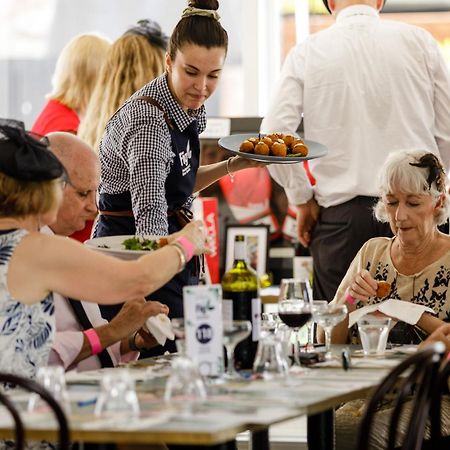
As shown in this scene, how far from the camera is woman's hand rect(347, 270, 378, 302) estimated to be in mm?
3365

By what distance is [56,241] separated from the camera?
247 cm

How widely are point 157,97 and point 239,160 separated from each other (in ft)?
1.65

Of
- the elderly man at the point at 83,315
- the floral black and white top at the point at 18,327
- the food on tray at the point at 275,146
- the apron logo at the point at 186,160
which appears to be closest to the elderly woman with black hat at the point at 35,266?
the floral black and white top at the point at 18,327

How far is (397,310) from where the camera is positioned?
319cm

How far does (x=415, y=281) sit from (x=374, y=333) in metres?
0.51

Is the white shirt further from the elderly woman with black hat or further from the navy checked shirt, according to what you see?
the elderly woman with black hat

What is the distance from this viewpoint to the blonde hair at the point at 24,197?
8.39 feet

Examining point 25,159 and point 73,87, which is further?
point 73,87

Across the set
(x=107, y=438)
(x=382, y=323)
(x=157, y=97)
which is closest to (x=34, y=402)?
(x=107, y=438)

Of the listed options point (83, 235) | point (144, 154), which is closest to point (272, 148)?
point (144, 154)

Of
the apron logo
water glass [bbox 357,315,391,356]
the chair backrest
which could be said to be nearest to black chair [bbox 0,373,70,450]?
the chair backrest

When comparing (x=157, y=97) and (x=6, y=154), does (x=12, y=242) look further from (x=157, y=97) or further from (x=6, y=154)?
(x=157, y=97)

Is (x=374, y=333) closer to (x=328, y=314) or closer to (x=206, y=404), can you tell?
(x=328, y=314)

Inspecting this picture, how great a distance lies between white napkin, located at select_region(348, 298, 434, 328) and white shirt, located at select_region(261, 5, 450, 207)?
1.40 m
